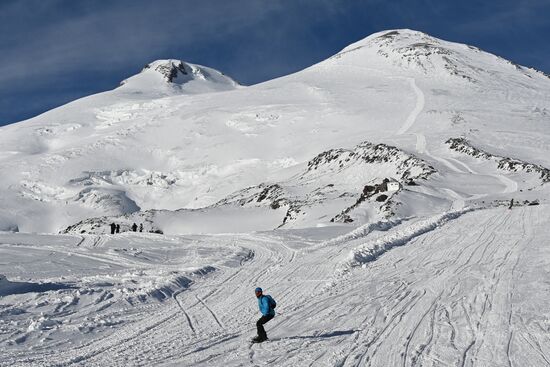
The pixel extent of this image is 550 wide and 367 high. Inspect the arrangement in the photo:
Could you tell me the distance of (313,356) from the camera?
12547 mm

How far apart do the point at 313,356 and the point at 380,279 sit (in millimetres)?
9363

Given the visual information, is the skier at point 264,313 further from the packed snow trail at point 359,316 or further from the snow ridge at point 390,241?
the snow ridge at point 390,241

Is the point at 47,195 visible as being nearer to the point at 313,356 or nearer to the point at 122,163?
the point at 122,163

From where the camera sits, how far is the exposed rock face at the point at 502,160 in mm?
72831

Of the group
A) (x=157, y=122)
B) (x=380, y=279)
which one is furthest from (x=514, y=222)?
(x=157, y=122)

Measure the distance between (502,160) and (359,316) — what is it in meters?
72.0

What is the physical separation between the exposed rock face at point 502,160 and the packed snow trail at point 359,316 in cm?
4955

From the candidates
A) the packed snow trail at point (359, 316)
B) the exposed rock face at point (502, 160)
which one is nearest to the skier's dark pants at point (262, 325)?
the packed snow trail at point (359, 316)

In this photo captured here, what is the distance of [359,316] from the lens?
16047 mm

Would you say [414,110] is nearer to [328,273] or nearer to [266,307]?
[328,273]

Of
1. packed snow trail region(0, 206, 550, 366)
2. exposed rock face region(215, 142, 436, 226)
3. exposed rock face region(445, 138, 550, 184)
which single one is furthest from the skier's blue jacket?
exposed rock face region(445, 138, 550, 184)

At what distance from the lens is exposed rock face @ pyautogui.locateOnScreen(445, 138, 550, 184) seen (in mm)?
72831

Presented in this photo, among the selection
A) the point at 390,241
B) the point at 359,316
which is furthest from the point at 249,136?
the point at 359,316

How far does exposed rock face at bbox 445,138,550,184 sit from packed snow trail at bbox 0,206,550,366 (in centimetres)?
4955
